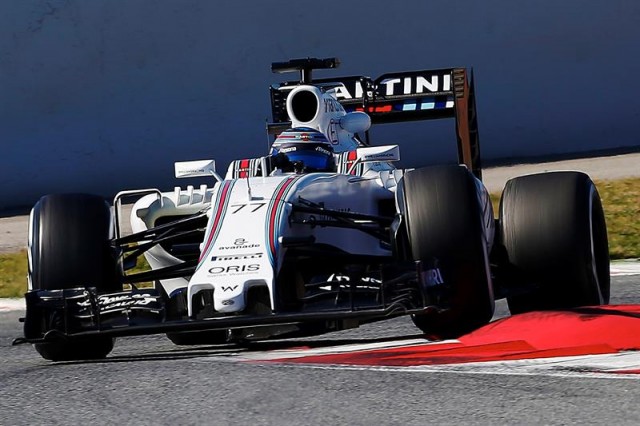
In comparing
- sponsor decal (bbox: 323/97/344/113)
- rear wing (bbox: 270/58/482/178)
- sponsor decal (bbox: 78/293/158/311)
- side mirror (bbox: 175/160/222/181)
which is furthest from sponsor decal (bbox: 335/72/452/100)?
sponsor decal (bbox: 78/293/158/311)

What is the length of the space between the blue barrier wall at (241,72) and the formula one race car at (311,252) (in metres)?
7.59

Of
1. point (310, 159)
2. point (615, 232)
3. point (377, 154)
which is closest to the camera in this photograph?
point (377, 154)

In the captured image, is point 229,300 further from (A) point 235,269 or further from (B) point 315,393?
(B) point 315,393

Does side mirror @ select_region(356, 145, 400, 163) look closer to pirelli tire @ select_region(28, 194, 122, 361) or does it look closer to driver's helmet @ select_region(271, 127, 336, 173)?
driver's helmet @ select_region(271, 127, 336, 173)

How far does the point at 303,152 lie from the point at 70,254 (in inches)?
65.2

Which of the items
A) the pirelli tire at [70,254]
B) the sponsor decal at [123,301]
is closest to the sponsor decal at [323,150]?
the pirelli tire at [70,254]

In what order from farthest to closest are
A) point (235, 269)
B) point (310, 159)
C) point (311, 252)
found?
point (310, 159), point (311, 252), point (235, 269)


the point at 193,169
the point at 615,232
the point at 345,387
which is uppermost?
the point at 193,169

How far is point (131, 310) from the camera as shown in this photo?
5.77 metres

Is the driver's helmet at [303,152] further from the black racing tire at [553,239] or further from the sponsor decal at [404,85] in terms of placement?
the sponsor decal at [404,85]

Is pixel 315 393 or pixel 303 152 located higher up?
pixel 303 152

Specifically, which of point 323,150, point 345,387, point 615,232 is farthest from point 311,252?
point 615,232

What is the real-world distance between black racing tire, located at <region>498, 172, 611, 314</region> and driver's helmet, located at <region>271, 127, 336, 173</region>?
133 centimetres

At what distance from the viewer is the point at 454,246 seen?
5.67m
